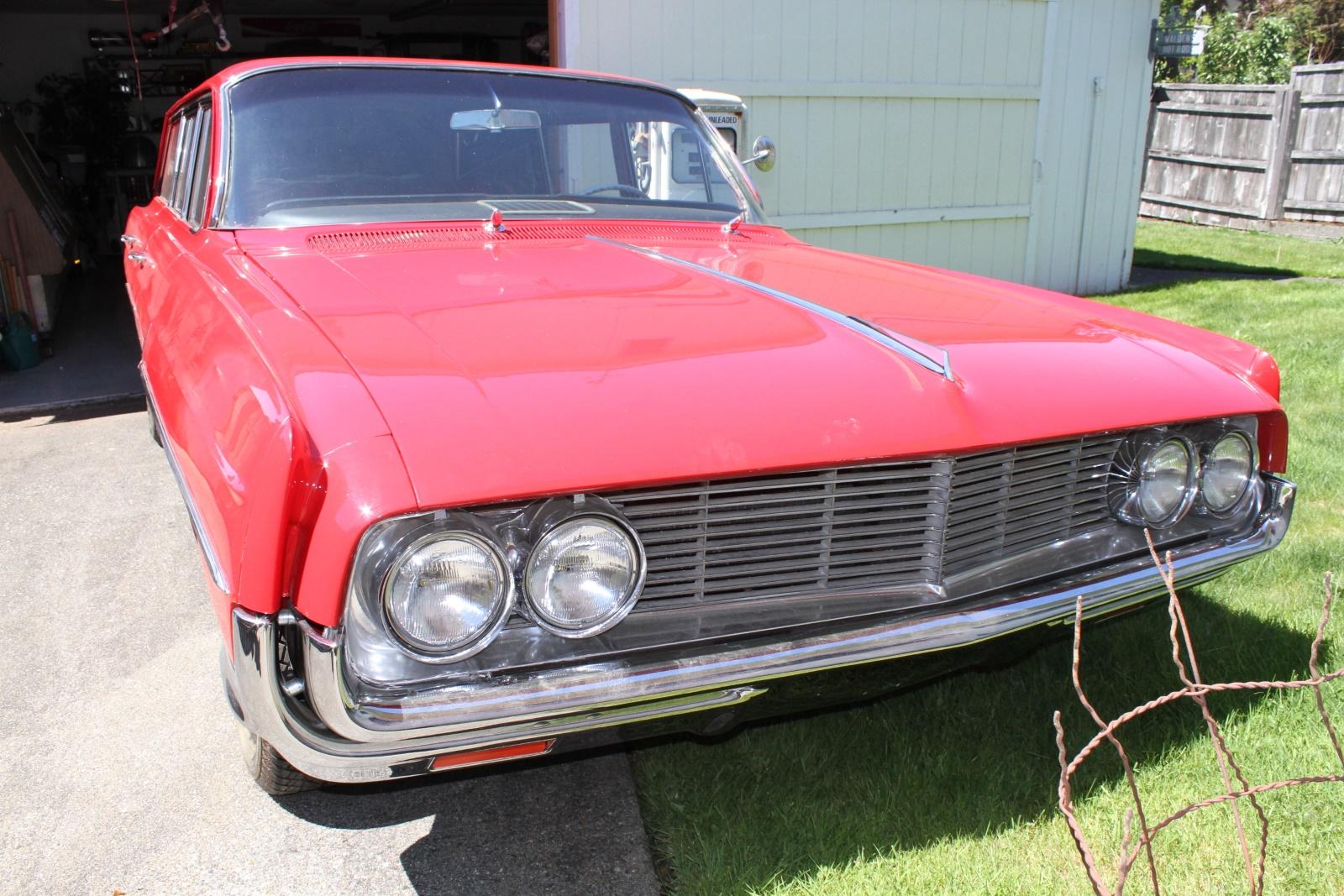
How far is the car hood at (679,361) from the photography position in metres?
1.54

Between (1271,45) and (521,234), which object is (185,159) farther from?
(1271,45)

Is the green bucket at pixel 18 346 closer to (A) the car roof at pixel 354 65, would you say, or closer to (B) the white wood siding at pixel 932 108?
(B) the white wood siding at pixel 932 108

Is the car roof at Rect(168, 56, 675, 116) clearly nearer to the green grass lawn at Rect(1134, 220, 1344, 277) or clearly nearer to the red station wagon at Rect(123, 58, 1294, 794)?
the red station wagon at Rect(123, 58, 1294, 794)

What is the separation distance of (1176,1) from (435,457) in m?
25.6

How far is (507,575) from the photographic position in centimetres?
154

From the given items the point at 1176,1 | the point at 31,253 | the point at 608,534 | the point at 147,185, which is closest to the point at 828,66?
the point at 31,253

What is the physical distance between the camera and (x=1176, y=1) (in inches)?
890

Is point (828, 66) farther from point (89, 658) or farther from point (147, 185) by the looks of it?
point (147, 185)

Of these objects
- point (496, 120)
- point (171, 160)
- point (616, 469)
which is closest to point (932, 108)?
point (171, 160)

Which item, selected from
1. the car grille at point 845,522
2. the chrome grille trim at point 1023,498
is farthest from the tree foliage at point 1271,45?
the car grille at point 845,522

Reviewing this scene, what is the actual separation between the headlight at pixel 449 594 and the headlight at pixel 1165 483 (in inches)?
50.3

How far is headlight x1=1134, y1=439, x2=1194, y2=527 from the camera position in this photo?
6.82 ft

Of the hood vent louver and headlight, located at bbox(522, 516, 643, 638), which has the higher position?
the hood vent louver

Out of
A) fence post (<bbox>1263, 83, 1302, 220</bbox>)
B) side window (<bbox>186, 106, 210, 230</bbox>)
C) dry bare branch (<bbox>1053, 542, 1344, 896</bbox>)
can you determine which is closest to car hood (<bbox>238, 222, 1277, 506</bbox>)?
side window (<bbox>186, 106, 210, 230</bbox>)
